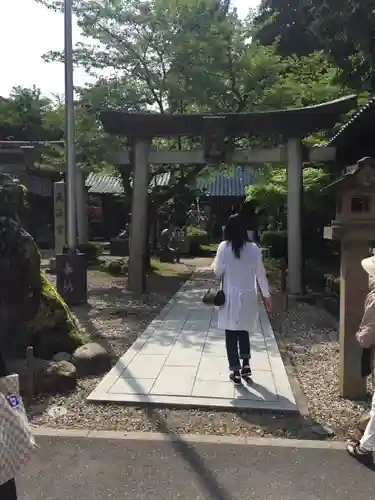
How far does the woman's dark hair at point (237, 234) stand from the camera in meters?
4.92

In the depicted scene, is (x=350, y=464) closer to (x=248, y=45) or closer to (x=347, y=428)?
(x=347, y=428)

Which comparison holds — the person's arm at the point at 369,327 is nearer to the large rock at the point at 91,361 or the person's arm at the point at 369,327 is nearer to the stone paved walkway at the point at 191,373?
the stone paved walkway at the point at 191,373

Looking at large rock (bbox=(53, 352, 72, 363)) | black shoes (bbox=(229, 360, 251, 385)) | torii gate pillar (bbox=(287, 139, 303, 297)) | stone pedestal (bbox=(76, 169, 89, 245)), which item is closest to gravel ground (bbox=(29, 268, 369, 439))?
large rock (bbox=(53, 352, 72, 363))

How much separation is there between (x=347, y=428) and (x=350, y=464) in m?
0.65

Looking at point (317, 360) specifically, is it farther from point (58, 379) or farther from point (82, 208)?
point (82, 208)

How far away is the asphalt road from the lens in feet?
10.3

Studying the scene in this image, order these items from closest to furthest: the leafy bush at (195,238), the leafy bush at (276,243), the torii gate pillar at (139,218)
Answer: the torii gate pillar at (139,218) < the leafy bush at (276,243) < the leafy bush at (195,238)

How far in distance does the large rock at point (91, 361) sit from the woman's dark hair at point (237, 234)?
6.21ft

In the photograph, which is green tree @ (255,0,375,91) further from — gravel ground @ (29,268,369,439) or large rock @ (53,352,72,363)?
large rock @ (53,352,72,363)

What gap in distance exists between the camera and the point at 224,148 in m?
10.8

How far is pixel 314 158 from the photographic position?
1092cm

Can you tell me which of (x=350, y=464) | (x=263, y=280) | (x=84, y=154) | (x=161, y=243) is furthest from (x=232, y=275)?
(x=161, y=243)

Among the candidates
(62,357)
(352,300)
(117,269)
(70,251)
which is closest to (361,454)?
(352,300)

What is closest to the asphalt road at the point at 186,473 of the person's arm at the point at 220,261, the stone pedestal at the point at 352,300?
the stone pedestal at the point at 352,300
